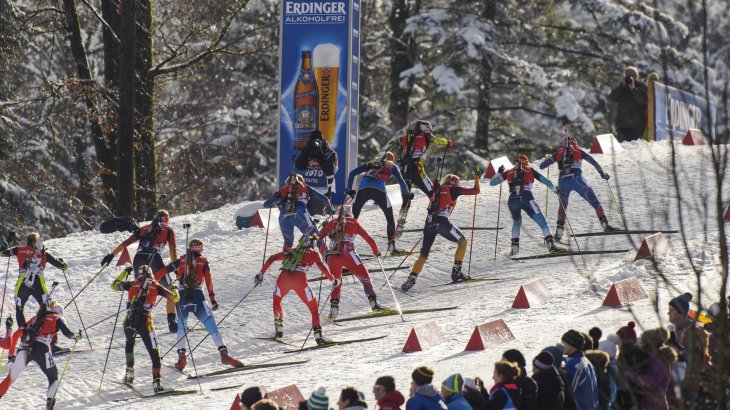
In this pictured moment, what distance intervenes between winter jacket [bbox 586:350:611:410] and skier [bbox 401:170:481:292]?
7626 millimetres

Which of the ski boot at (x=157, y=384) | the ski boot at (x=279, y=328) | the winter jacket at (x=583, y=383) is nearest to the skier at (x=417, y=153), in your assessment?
the ski boot at (x=279, y=328)

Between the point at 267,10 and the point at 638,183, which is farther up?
the point at 267,10

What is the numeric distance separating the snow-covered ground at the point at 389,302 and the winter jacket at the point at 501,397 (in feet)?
3.84

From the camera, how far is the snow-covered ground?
12.7m

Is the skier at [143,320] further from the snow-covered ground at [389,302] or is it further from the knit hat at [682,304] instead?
the knit hat at [682,304]

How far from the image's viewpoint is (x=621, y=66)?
33.4 meters

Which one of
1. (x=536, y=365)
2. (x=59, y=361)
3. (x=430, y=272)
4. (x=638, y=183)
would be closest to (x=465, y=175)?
(x=638, y=183)

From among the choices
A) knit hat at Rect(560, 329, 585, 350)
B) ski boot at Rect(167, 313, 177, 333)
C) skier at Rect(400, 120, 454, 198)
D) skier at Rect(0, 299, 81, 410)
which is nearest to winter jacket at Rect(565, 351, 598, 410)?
knit hat at Rect(560, 329, 585, 350)

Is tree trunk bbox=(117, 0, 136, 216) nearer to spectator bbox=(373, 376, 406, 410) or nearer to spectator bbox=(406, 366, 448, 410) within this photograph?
spectator bbox=(373, 376, 406, 410)

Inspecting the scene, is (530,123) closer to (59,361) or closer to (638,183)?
(638,183)

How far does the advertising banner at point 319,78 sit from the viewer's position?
22750 mm

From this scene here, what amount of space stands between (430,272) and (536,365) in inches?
365

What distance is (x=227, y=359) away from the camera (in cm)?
1382

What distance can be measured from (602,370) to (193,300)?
6.19 meters
